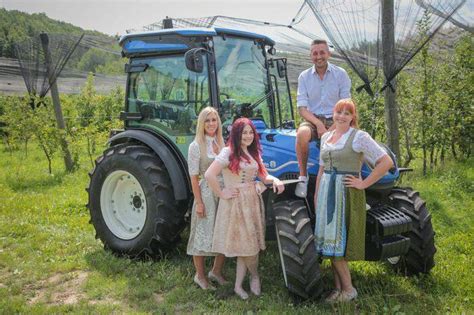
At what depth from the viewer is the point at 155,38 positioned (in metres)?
5.11

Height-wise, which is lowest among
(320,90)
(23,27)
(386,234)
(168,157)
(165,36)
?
(386,234)

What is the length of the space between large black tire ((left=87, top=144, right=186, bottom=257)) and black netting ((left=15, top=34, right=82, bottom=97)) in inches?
239

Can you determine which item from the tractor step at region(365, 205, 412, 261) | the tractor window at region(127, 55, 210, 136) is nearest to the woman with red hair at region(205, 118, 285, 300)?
the tractor step at region(365, 205, 412, 261)

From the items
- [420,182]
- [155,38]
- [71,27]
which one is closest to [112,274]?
[155,38]

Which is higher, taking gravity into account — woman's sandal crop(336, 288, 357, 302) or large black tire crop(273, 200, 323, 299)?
large black tire crop(273, 200, 323, 299)

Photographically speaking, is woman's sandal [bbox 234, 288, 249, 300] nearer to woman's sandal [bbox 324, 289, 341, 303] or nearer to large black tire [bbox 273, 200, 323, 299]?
large black tire [bbox 273, 200, 323, 299]

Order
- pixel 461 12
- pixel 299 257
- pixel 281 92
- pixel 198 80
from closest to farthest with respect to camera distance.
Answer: pixel 299 257, pixel 198 80, pixel 461 12, pixel 281 92

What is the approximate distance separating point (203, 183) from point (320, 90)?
1440 mm

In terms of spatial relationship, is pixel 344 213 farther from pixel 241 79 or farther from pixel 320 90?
pixel 241 79

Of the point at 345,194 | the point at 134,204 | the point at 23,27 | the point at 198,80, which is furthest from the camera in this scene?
the point at 23,27

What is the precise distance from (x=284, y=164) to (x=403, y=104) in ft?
19.1

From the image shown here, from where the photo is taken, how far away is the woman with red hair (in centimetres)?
400

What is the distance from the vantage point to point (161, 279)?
14.8 feet

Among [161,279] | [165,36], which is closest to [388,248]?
[161,279]
